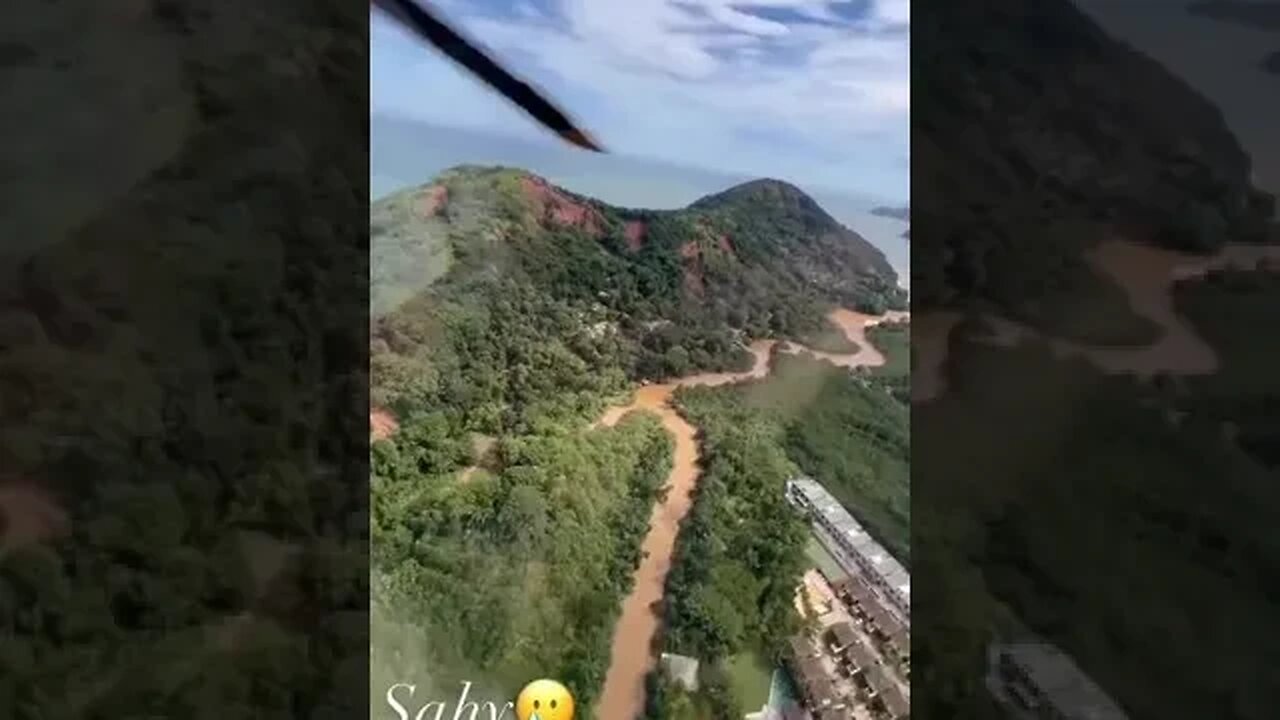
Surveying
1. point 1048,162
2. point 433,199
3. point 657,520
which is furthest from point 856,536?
point 433,199

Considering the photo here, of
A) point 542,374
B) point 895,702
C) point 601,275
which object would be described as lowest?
point 895,702

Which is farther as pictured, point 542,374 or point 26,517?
point 542,374

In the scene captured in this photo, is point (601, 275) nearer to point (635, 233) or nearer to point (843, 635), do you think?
point (635, 233)

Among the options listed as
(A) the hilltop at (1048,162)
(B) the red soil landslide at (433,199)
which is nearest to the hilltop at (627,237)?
(B) the red soil landslide at (433,199)

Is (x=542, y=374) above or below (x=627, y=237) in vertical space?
below

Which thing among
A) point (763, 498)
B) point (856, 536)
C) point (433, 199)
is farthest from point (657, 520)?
point (433, 199)

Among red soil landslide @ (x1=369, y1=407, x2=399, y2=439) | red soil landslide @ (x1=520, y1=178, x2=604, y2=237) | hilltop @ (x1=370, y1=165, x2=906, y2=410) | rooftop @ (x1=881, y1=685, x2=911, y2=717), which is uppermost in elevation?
red soil landslide @ (x1=520, y1=178, x2=604, y2=237)

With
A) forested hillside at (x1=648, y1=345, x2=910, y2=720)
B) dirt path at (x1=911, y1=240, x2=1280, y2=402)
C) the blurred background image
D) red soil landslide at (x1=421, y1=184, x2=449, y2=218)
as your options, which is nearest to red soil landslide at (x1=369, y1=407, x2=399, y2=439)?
the blurred background image

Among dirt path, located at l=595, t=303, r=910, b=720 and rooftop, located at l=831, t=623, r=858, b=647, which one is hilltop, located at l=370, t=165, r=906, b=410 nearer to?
dirt path, located at l=595, t=303, r=910, b=720
